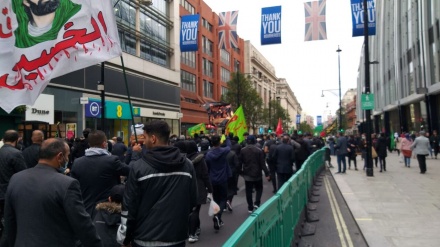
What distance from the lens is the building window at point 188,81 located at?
5066 centimetres

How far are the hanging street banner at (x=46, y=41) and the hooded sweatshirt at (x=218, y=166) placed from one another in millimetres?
3813

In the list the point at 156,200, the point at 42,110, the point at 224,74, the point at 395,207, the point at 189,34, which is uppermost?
the point at 224,74

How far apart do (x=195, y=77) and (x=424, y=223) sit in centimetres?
4873

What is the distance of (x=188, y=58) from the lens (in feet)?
172

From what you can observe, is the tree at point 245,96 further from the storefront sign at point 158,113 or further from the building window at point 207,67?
the storefront sign at point 158,113

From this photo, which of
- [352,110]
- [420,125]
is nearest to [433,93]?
[420,125]

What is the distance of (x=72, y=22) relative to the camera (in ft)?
16.6

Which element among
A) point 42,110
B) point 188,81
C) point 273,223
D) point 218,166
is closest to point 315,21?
point 218,166

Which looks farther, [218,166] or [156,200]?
[218,166]

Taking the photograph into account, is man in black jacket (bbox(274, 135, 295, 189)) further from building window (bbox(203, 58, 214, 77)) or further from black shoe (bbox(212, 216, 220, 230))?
building window (bbox(203, 58, 214, 77))

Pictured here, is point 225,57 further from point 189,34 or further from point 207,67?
point 189,34

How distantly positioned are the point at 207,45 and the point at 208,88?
6.41 meters

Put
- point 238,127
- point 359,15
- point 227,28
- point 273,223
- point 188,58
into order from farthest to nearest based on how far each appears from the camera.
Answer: point 188,58, point 227,28, point 359,15, point 238,127, point 273,223

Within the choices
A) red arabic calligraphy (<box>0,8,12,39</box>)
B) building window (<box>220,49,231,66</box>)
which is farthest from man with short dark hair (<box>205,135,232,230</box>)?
building window (<box>220,49,231,66</box>)
